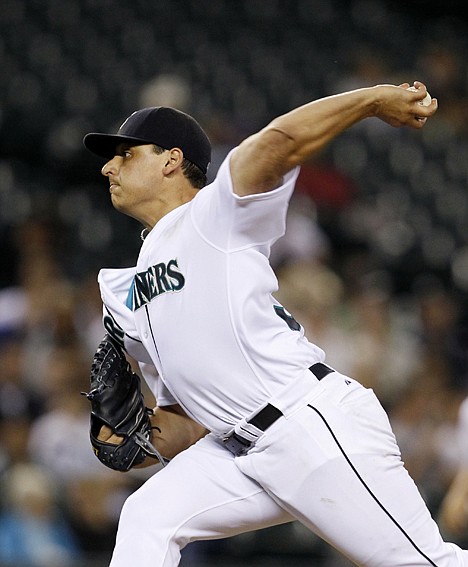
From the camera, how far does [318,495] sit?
105 inches

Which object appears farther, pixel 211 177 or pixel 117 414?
pixel 211 177

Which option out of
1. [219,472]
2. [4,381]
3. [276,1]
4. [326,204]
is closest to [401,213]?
[326,204]

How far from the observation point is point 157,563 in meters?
2.64

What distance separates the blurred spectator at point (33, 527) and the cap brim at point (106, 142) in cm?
233

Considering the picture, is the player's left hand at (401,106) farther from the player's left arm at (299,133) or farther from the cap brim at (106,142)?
the cap brim at (106,142)

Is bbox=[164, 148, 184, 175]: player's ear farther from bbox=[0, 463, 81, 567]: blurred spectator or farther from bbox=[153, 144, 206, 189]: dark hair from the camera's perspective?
bbox=[0, 463, 81, 567]: blurred spectator

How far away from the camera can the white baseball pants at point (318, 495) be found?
2646 millimetres

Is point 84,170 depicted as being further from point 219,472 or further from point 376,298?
point 219,472

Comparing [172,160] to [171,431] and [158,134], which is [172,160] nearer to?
Answer: [158,134]

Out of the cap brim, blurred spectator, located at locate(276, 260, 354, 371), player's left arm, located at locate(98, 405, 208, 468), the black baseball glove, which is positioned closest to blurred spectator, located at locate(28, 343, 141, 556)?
blurred spectator, located at locate(276, 260, 354, 371)

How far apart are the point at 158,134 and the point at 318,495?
3.50 ft

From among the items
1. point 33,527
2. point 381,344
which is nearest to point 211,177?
point 381,344

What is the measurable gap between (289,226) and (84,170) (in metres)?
1.66

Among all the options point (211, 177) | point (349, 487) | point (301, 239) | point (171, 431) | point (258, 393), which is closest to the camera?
point (349, 487)
